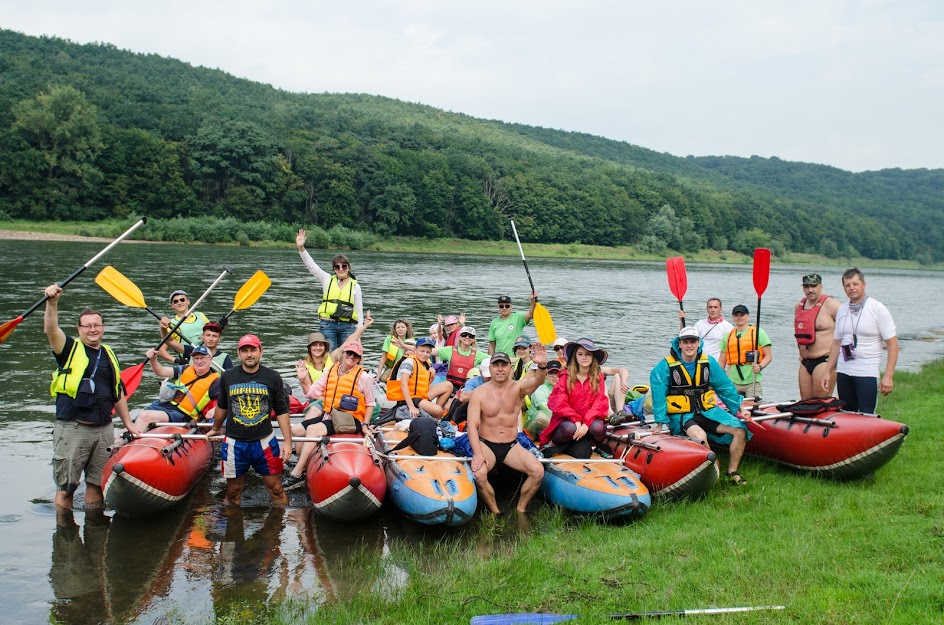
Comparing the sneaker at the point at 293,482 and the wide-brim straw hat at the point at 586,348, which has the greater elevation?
the wide-brim straw hat at the point at 586,348

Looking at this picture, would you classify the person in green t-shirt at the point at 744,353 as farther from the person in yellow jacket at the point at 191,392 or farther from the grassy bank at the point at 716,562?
the person in yellow jacket at the point at 191,392

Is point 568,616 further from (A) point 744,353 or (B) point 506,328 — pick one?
(B) point 506,328

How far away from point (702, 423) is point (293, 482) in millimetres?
4097

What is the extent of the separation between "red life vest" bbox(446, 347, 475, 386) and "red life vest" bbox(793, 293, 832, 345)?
3.67m

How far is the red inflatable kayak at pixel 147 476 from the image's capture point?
19.2 ft

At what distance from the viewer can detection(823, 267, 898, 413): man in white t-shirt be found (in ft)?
21.4

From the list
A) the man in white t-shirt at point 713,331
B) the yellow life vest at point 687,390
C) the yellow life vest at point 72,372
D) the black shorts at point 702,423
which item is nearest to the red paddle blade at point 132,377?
the yellow life vest at point 72,372

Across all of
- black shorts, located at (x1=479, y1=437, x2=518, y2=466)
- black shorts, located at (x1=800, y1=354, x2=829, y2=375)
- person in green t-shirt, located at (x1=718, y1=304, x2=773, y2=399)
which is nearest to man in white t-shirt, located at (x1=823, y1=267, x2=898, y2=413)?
black shorts, located at (x1=800, y1=354, x2=829, y2=375)

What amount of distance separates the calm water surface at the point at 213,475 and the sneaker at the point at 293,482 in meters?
0.31

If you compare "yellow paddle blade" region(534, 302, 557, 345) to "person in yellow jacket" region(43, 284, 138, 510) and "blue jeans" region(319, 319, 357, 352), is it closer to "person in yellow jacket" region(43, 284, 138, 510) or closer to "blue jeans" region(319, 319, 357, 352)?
"blue jeans" region(319, 319, 357, 352)

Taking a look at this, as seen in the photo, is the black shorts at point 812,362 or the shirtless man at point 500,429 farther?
the black shorts at point 812,362

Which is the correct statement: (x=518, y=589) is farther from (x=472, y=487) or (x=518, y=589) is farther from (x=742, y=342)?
(x=742, y=342)

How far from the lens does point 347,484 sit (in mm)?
5941

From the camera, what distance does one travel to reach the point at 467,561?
5.34m
